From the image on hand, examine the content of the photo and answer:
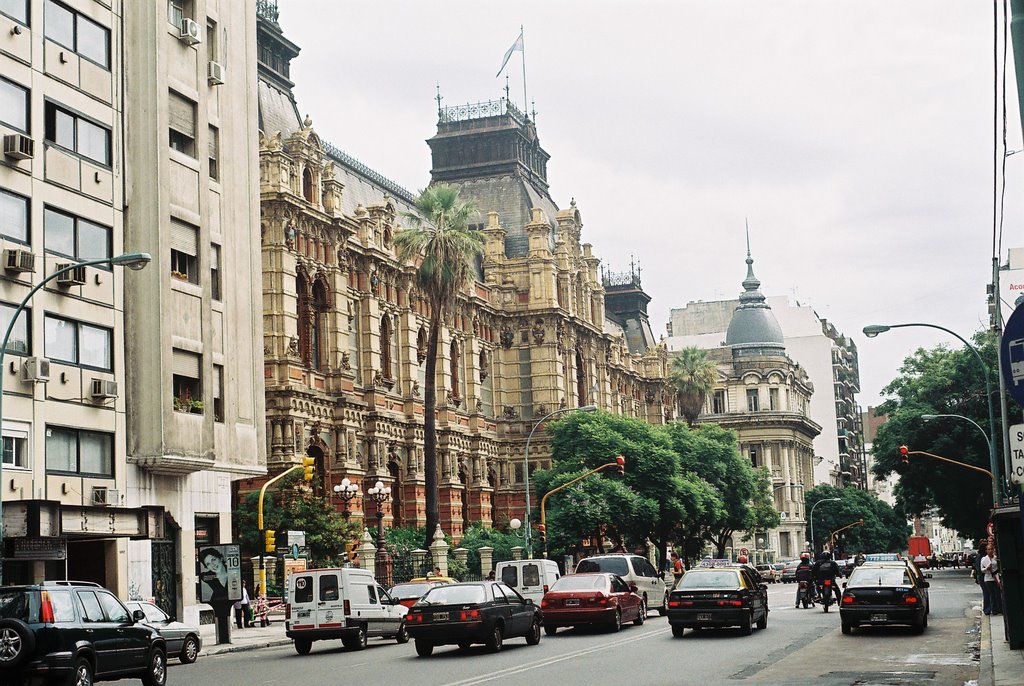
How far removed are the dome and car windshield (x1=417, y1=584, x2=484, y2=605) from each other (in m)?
111

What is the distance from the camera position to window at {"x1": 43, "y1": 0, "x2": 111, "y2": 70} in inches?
1353

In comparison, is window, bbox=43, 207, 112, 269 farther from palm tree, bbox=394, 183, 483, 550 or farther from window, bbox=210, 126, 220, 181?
palm tree, bbox=394, 183, 483, 550

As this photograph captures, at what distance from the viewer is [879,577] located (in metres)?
27.7

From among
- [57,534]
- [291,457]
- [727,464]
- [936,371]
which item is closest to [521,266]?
[727,464]

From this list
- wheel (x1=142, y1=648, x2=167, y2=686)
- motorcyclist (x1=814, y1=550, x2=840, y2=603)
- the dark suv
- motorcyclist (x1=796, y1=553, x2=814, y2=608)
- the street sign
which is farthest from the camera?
motorcyclist (x1=796, y1=553, x2=814, y2=608)

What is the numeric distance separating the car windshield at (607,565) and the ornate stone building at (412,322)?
54.1ft

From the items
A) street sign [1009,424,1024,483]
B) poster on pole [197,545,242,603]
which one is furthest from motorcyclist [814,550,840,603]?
street sign [1009,424,1024,483]

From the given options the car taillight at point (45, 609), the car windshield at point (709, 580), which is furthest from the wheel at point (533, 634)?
the car taillight at point (45, 609)

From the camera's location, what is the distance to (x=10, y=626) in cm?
1828

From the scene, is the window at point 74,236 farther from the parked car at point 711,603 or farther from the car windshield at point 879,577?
Result: the car windshield at point 879,577

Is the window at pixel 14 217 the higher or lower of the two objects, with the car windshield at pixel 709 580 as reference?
higher

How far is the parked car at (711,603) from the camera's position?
27.8 metres

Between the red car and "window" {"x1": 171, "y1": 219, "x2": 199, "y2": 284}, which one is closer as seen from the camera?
the red car

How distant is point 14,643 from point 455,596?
9868mm
